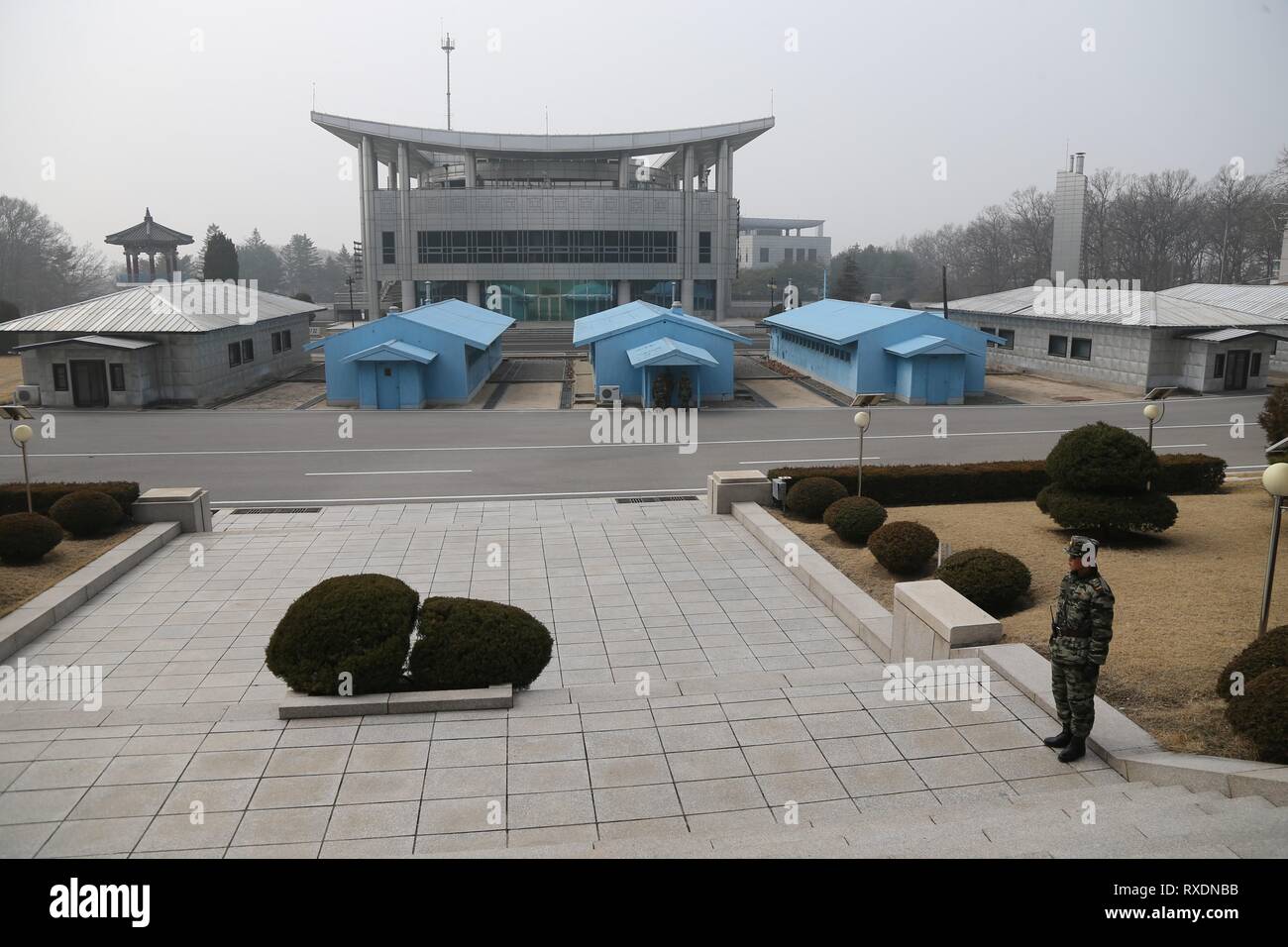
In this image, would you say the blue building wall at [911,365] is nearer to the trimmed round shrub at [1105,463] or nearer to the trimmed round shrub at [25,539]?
the trimmed round shrub at [1105,463]

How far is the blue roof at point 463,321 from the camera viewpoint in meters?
34.0

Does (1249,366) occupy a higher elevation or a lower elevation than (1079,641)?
higher

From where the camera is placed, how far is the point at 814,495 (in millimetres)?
16625

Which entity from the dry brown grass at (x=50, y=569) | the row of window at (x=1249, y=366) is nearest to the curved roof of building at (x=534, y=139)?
the row of window at (x=1249, y=366)

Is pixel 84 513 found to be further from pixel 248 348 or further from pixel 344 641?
pixel 248 348

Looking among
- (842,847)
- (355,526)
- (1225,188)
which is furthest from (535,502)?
(1225,188)

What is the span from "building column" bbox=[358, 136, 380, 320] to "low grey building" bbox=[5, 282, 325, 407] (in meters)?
30.1

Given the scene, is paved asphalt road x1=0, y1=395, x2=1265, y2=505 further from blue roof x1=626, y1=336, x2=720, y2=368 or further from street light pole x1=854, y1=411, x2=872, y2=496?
street light pole x1=854, y1=411, x2=872, y2=496

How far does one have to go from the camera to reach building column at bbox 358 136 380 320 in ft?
212

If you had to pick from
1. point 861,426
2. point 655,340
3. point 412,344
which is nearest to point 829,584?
point 861,426

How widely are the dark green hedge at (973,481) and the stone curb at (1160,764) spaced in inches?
363

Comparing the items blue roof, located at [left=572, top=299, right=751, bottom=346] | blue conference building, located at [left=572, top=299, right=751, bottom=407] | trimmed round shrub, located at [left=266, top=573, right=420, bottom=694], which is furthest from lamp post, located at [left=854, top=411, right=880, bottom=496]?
blue roof, located at [left=572, top=299, right=751, bottom=346]

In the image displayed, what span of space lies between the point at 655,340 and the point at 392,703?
25873 mm

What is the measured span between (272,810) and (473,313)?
3826 cm
